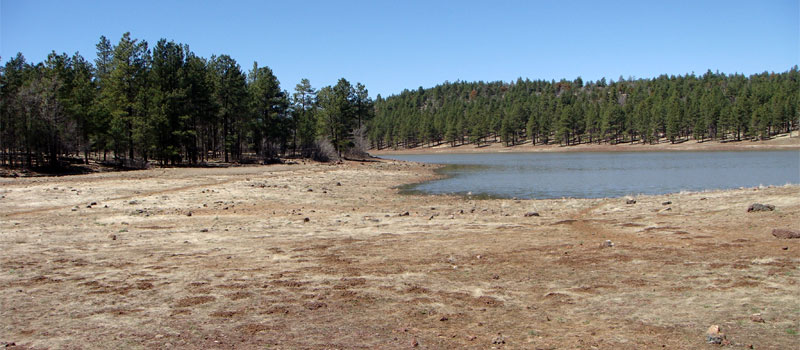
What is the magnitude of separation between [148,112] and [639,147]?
120 metres

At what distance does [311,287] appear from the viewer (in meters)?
9.09

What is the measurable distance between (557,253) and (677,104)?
14973 cm

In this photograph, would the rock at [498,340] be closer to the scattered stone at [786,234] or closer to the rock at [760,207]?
the scattered stone at [786,234]

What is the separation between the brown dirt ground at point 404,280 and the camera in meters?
6.75

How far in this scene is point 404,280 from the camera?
31.3ft

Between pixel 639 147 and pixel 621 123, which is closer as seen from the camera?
pixel 639 147

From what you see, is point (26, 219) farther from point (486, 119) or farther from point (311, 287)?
point (486, 119)

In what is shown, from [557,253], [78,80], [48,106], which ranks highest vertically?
[78,80]

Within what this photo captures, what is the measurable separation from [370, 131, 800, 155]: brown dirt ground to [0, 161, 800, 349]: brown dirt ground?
113902mm

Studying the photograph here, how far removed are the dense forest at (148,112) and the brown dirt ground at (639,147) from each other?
77521mm

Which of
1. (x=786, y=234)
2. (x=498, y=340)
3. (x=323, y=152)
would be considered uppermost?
(x=323, y=152)

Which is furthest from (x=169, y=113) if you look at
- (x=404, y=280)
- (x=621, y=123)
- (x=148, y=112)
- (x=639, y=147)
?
(x=621, y=123)

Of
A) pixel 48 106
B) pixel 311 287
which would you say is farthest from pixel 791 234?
pixel 48 106

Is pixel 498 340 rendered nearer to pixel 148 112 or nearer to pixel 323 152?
pixel 148 112
